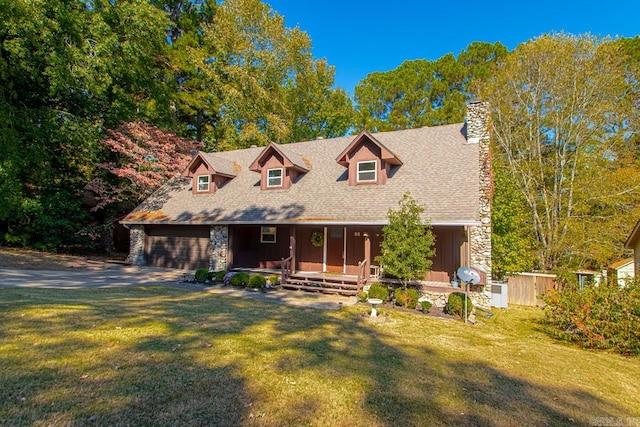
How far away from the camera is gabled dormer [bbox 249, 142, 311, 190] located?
630 inches

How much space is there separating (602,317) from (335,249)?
8982 mm

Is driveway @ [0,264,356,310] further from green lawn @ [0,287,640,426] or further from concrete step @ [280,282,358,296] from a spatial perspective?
green lawn @ [0,287,640,426]

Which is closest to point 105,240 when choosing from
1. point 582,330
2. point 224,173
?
point 224,173

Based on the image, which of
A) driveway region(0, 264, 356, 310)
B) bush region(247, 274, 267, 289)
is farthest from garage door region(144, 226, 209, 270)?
bush region(247, 274, 267, 289)

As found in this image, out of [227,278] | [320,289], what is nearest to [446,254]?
[320,289]

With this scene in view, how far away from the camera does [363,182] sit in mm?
14484

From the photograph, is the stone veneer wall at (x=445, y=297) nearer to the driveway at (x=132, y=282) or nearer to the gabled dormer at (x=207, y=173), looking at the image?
the driveway at (x=132, y=282)

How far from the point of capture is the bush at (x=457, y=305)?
33.1ft

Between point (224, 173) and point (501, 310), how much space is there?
14204mm

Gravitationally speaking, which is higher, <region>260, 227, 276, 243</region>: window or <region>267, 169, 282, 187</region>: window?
<region>267, 169, 282, 187</region>: window

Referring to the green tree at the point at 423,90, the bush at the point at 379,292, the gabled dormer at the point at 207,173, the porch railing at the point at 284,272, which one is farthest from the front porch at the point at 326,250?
the green tree at the point at 423,90

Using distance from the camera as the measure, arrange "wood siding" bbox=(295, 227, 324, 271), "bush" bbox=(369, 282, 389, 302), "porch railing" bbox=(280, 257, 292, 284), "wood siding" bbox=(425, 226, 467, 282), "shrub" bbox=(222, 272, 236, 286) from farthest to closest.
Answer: "wood siding" bbox=(295, 227, 324, 271) < "shrub" bbox=(222, 272, 236, 286) < "porch railing" bbox=(280, 257, 292, 284) < "wood siding" bbox=(425, 226, 467, 282) < "bush" bbox=(369, 282, 389, 302)

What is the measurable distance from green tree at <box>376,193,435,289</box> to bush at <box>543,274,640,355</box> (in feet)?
11.8

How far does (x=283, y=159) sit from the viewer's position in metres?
16.0
